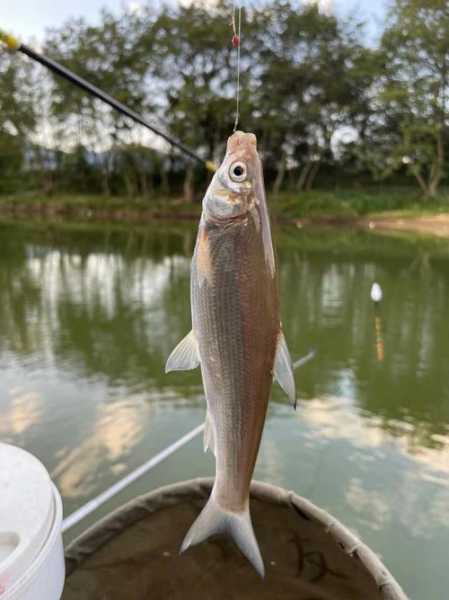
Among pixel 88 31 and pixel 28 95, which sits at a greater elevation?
pixel 88 31

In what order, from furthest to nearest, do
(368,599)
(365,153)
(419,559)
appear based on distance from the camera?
(365,153), (419,559), (368,599)

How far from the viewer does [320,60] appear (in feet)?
104

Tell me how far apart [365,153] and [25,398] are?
3334cm

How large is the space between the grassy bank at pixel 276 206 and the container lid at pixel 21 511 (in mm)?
29894

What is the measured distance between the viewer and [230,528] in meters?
1.79

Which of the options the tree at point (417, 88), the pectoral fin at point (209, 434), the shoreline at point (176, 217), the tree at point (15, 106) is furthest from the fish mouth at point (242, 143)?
the tree at point (15, 106)

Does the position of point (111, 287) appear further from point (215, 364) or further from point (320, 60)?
point (320, 60)

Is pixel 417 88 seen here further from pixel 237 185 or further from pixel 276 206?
pixel 237 185

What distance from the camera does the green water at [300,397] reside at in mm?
3746

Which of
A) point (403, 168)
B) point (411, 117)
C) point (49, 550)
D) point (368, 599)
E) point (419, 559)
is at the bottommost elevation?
point (419, 559)

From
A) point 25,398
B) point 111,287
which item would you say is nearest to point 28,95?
point 111,287

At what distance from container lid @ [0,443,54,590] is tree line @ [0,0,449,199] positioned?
31.5 m

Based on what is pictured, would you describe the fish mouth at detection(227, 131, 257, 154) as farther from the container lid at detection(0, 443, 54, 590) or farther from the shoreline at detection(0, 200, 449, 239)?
the shoreline at detection(0, 200, 449, 239)

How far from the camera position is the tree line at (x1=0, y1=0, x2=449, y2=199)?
102 feet
